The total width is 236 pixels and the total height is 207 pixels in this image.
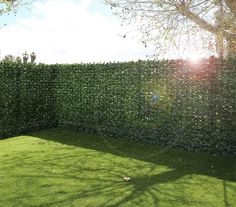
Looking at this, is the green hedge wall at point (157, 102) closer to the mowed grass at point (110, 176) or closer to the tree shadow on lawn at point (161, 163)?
the tree shadow on lawn at point (161, 163)

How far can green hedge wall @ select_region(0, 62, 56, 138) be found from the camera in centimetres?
1620

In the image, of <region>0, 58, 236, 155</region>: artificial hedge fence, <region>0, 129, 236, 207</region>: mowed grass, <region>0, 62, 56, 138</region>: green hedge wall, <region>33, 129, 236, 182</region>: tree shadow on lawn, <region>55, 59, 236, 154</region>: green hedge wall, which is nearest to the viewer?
<region>0, 129, 236, 207</region>: mowed grass

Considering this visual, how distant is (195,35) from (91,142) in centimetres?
598

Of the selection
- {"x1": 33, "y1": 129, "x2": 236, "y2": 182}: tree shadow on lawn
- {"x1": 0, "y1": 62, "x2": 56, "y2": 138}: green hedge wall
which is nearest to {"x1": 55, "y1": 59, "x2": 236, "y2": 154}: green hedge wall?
{"x1": 33, "y1": 129, "x2": 236, "y2": 182}: tree shadow on lawn

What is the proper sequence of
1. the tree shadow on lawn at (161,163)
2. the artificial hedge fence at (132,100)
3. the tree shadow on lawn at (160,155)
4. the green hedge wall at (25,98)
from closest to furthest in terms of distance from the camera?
the tree shadow on lawn at (161,163)
the tree shadow on lawn at (160,155)
the artificial hedge fence at (132,100)
the green hedge wall at (25,98)

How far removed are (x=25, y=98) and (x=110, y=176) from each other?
8.82m

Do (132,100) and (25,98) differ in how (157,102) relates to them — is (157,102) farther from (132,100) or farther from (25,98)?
(25,98)

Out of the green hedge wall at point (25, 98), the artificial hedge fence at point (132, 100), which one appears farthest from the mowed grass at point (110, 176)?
the green hedge wall at point (25, 98)

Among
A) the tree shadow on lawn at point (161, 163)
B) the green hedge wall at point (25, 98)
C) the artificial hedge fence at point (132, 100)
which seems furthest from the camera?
the green hedge wall at point (25, 98)

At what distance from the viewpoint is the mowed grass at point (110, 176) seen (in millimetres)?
7621

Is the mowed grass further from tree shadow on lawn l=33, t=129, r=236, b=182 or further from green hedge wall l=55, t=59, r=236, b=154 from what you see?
green hedge wall l=55, t=59, r=236, b=154

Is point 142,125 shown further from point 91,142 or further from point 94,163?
point 94,163

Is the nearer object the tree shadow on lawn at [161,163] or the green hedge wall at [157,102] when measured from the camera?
the tree shadow on lawn at [161,163]

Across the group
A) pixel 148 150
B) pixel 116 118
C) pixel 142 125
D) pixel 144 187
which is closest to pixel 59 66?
pixel 116 118
